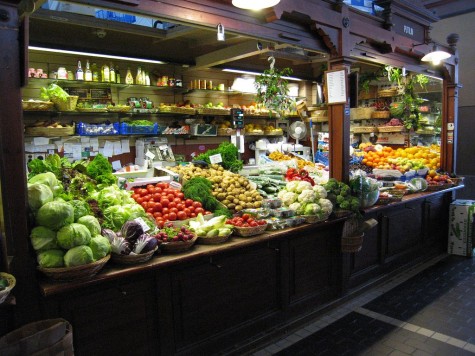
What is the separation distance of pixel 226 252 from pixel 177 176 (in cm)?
159

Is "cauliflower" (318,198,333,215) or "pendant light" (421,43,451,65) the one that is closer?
"cauliflower" (318,198,333,215)

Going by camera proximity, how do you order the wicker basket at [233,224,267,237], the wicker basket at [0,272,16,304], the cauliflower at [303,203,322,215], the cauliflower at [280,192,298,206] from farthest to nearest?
the cauliflower at [280,192,298,206] → the cauliflower at [303,203,322,215] → the wicker basket at [233,224,267,237] → the wicker basket at [0,272,16,304]

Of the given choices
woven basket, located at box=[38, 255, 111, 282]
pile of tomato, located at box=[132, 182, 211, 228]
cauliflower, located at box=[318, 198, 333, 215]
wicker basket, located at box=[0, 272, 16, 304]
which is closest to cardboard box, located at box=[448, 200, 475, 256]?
cauliflower, located at box=[318, 198, 333, 215]

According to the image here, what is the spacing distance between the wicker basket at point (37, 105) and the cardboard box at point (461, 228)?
6221mm

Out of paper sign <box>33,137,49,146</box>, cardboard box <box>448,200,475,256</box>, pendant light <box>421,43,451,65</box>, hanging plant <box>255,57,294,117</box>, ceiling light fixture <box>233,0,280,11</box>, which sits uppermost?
pendant light <box>421,43,451,65</box>

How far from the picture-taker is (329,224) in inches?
167

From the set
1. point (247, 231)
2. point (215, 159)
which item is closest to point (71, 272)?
point (247, 231)

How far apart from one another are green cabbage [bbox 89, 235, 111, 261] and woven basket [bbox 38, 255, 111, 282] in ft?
0.31

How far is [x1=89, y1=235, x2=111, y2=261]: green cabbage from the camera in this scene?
2.57 m

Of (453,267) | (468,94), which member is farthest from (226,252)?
(468,94)

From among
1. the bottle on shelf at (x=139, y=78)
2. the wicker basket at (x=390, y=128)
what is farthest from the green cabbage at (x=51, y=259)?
the wicker basket at (x=390, y=128)

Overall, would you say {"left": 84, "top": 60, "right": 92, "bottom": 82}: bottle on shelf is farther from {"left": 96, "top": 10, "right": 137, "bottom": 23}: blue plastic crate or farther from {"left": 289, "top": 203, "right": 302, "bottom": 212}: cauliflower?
{"left": 289, "top": 203, "right": 302, "bottom": 212}: cauliflower

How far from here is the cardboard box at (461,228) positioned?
6207 mm

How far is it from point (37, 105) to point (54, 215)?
11.7 feet
